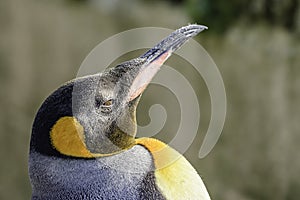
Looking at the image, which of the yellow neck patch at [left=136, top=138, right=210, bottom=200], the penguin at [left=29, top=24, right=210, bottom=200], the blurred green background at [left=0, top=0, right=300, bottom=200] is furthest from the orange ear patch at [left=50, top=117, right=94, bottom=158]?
the blurred green background at [left=0, top=0, right=300, bottom=200]

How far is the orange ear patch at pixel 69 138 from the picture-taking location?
1.09 metres

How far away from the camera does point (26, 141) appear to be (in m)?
3.28

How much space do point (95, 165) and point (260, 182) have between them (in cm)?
145

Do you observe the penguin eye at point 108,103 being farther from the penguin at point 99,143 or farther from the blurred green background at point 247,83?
the blurred green background at point 247,83

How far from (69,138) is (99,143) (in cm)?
5

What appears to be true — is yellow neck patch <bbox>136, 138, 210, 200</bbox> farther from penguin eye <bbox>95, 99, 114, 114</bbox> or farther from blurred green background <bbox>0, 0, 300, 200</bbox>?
blurred green background <bbox>0, 0, 300, 200</bbox>

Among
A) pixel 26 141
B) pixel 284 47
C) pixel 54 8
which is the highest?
pixel 284 47

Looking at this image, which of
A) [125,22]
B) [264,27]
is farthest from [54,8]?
[264,27]

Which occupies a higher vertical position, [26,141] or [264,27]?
[264,27]

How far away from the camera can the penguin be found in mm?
1100

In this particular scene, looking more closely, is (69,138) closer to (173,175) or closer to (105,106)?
(105,106)

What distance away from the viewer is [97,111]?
1138mm

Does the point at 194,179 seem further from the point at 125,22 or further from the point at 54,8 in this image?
the point at 54,8

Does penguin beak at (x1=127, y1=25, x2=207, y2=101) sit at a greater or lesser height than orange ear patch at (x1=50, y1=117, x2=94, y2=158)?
greater
